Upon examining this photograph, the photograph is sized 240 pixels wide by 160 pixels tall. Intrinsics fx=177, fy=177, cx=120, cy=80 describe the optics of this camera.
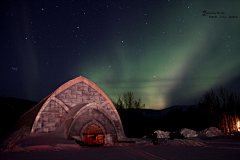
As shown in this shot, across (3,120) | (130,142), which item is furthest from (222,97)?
(3,120)

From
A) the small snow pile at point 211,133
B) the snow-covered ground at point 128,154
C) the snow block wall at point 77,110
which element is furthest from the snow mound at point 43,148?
the small snow pile at point 211,133

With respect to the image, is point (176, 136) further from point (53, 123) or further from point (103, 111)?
point (53, 123)

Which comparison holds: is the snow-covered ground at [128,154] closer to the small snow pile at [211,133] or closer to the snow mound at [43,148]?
the snow mound at [43,148]

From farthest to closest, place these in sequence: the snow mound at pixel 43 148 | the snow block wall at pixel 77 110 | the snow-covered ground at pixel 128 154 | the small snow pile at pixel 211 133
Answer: the small snow pile at pixel 211 133
the snow block wall at pixel 77 110
the snow mound at pixel 43 148
the snow-covered ground at pixel 128 154

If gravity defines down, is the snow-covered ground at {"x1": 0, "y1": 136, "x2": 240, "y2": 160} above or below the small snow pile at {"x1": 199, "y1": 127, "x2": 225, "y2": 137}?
above

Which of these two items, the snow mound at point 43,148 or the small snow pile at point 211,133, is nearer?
the snow mound at point 43,148

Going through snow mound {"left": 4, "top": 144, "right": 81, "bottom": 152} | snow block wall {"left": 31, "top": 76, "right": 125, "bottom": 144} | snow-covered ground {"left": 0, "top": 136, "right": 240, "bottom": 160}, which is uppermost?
snow block wall {"left": 31, "top": 76, "right": 125, "bottom": 144}

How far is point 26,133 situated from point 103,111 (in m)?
6.76

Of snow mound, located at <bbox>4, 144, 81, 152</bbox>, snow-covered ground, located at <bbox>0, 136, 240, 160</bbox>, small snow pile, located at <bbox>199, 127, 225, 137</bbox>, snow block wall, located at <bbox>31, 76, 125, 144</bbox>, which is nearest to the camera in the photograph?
snow-covered ground, located at <bbox>0, 136, 240, 160</bbox>

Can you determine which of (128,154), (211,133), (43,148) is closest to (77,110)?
(43,148)

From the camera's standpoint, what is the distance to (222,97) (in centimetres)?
3784

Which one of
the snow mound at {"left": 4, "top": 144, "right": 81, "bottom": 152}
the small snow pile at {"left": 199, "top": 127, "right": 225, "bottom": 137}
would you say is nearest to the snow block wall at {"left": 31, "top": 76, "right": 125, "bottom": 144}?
the snow mound at {"left": 4, "top": 144, "right": 81, "bottom": 152}

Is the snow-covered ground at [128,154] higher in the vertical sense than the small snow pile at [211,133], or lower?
higher

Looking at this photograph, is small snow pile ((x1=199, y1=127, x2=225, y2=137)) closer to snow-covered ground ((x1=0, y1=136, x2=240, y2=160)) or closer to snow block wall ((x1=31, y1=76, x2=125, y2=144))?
snow block wall ((x1=31, y1=76, x2=125, y2=144))
